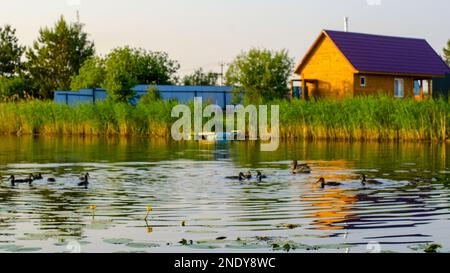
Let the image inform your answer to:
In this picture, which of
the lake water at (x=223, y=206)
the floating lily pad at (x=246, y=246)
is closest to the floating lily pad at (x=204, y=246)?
the lake water at (x=223, y=206)

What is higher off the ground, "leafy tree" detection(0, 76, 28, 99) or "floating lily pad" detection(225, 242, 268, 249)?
"leafy tree" detection(0, 76, 28, 99)

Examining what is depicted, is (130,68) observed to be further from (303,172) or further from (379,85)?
(303,172)

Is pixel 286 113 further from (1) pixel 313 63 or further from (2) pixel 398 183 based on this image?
(2) pixel 398 183

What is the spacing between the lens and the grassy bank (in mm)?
45375

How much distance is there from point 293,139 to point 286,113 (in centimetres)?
149

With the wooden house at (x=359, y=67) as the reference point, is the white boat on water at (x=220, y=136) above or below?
below

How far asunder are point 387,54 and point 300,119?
2303 centimetres

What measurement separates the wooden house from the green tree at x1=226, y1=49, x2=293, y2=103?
2223mm

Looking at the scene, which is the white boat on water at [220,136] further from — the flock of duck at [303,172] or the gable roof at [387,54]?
the flock of duck at [303,172]

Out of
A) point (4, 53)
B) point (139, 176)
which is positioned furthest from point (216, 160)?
point (4, 53)

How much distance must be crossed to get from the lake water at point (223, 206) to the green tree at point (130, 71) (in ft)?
104

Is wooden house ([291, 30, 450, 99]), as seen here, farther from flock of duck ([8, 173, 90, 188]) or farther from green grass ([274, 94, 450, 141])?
flock of duck ([8, 173, 90, 188])

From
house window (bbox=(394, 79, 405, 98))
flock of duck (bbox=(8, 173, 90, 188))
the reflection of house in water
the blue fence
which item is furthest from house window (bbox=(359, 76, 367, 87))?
the reflection of house in water

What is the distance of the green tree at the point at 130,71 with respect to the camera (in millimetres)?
67438
